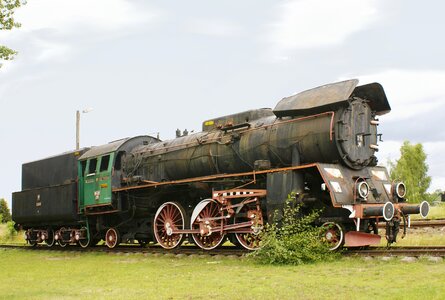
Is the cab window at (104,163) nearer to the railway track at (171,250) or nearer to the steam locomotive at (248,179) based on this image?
the steam locomotive at (248,179)

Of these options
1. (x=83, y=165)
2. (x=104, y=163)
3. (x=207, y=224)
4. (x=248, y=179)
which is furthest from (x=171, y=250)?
(x=83, y=165)

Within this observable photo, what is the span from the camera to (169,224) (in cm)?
1562

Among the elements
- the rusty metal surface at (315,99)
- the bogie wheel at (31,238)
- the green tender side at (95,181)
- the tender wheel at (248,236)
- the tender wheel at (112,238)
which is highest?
the rusty metal surface at (315,99)

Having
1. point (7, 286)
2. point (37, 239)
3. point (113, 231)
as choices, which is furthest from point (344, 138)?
point (37, 239)

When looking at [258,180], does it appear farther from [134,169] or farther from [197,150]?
[134,169]

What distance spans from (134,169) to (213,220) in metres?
4.84

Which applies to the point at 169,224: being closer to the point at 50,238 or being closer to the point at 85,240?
the point at 85,240

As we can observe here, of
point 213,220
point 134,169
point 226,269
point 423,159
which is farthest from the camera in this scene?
point 423,159

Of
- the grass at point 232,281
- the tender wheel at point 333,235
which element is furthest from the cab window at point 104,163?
the tender wheel at point 333,235

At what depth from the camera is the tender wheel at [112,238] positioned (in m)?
18.1

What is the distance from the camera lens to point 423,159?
6062cm

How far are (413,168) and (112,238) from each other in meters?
49.0

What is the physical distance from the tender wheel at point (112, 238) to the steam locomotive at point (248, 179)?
0.04 metres

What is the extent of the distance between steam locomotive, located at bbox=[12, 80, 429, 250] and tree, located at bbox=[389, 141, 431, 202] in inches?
1806
